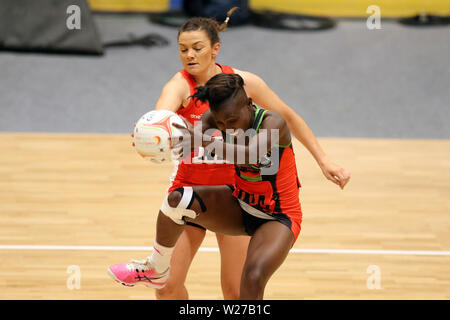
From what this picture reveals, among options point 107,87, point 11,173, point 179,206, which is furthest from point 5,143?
point 179,206

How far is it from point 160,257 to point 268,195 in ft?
1.95

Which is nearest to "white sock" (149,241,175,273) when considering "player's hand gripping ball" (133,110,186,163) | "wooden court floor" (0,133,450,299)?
"player's hand gripping ball" (133,110,186,163)

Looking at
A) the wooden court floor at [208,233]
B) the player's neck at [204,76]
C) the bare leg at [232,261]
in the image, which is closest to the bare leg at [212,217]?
the bare leg at [232,261]

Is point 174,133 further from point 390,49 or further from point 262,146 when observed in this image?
point 390,49

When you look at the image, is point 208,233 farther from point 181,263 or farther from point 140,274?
point 140,274

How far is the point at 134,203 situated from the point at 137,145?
2.68 m

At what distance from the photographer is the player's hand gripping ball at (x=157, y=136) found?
2.74m

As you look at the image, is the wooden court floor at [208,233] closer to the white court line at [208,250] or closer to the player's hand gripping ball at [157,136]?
the white court line at [208,250]

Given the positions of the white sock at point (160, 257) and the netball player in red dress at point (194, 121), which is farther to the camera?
the netball player in red dress at point (194, 121)

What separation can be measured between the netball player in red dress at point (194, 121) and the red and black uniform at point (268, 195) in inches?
10.5

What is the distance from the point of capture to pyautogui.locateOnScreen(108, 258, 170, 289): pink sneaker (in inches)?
127

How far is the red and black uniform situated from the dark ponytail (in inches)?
14.2

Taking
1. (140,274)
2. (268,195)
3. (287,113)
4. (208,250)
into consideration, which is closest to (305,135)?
(287,113)

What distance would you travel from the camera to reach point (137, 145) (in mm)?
2779
